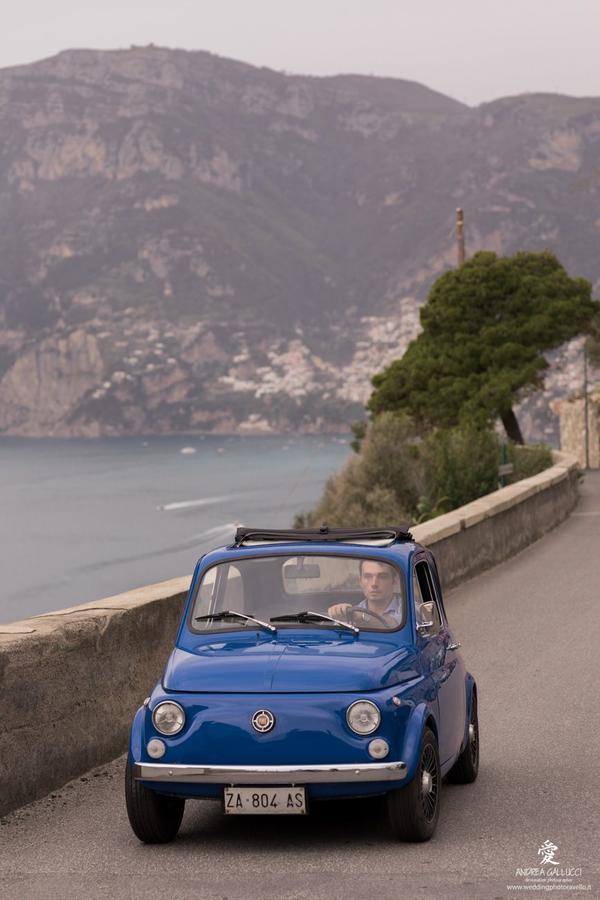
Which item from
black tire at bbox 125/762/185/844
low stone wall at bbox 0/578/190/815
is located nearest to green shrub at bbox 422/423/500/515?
low stone wall at bbox 0/578/190/815

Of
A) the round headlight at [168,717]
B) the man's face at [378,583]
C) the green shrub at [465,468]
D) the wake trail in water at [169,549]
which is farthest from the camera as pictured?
the wake trail in water at [169,549]

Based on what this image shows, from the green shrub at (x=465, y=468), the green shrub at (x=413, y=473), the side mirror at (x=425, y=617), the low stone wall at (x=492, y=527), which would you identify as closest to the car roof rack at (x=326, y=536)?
the side mirror at (x=425, y=617)

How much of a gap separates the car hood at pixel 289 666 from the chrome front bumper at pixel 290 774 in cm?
35

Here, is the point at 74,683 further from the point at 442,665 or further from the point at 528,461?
the point at 528,461

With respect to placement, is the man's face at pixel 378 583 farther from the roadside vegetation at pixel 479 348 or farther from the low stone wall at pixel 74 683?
the roadside vegetation at pixel 479 348

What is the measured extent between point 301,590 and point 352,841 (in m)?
1.31

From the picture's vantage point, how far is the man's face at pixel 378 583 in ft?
24.3

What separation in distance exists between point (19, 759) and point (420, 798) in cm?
229

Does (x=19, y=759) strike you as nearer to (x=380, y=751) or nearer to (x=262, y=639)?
(x=262, y=639)

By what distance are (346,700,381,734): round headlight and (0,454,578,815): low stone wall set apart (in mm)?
2075

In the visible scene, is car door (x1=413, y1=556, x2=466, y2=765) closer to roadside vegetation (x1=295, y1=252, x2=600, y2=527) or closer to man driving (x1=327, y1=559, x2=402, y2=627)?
man driving (x1=327, y1=559, x2=402, y2=627)

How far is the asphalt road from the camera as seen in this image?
5980 millimetres

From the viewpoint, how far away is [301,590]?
7.43 m

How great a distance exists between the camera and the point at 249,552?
295 inches
